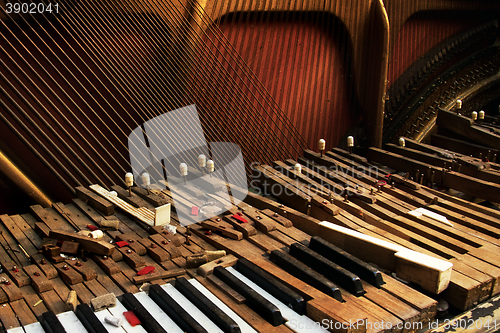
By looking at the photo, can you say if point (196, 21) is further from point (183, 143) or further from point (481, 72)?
point (481, 72)

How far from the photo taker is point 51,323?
190cm

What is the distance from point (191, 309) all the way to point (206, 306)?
0.07 meters

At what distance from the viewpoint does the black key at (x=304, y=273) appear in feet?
7.24

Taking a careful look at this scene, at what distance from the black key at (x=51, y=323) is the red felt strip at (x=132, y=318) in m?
0.26

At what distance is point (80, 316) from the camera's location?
1995mm

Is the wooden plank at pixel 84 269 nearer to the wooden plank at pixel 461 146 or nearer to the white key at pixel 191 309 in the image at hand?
the white key at pixel 191 309

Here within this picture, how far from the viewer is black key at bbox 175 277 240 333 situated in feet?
6.38

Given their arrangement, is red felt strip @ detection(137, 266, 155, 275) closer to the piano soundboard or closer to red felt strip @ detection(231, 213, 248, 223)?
the piano soundboard

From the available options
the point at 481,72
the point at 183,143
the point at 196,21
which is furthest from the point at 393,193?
the point at 481,72

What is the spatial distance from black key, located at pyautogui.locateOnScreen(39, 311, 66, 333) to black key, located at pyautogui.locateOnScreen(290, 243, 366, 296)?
4.05ft

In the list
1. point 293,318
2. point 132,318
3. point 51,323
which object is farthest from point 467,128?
point 51,323

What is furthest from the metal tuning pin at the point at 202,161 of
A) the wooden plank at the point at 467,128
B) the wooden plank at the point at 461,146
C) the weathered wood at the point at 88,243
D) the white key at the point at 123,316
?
the wooden plank at the point at 467,128

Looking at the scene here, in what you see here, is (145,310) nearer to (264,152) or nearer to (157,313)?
(157,313)

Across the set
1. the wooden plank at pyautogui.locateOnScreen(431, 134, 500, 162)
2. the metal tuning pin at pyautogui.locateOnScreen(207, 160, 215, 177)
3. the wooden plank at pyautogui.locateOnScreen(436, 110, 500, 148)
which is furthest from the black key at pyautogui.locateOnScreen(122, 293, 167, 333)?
the wooden plank at pyautogui.locateOnScreen(436, 110, 500, 148)
